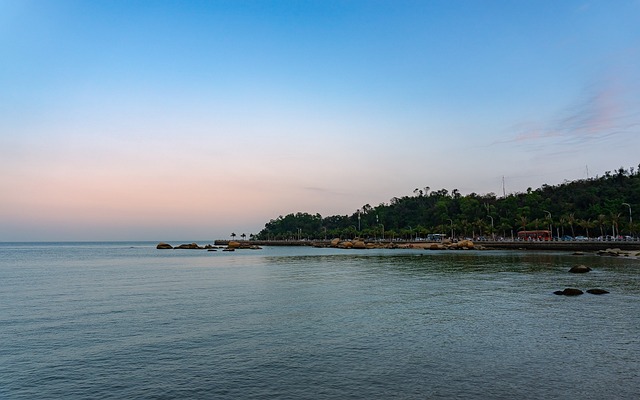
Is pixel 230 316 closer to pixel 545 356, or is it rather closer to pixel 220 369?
pixel 220 369

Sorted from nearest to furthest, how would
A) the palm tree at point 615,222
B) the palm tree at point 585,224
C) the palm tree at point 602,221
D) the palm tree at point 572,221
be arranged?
the palm tree at point 615,222 → the palm tree at point 602,221 → the palm tree at point 585,224 → the palm tree at point 572,221

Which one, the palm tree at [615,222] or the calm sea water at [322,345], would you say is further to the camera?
the palm tree at [615,222]

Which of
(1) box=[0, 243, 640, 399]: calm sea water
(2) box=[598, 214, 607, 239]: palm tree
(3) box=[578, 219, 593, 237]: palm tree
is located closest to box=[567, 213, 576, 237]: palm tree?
(3) box=[578, 219, 593, 237]: palm tree

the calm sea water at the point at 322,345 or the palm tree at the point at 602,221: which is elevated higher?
the palm tree at the point at 602,221

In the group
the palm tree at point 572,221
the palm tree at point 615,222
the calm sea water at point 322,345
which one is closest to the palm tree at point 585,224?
the palm tree at point 572,221

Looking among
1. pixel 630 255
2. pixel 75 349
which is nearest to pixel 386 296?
pixel 75 349

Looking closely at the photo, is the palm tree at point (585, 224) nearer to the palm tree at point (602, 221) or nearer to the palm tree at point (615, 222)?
the palm tree at point (602, 221)

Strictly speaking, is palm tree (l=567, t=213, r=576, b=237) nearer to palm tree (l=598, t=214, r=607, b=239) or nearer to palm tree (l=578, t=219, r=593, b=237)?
palm tree (l=578, t=219, r=593, b=237)

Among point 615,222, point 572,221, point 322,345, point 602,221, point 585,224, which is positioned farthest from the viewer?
point 572,221

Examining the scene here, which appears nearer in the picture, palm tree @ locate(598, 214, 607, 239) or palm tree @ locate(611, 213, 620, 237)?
palm tree @ locate(611, 213, 620, 237)

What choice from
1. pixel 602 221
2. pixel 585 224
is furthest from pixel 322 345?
pixel 585 224

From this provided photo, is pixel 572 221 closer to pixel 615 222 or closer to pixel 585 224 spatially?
pixel 585 224

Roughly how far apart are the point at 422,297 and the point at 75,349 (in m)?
28.8

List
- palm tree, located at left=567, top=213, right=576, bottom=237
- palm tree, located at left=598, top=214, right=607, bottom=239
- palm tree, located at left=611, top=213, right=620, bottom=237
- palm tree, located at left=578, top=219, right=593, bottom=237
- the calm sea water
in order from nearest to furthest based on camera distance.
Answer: the calm sea water → palm tree, located at left=611, top=213, right=620, bottom=237 → palm tree, located at left=598, top=214, right=607, bottom=239 → palm tree, located at left=578, top=219, right=593, bottom=237 → palm tree, located at left=567, top=213, right=576, bottom=237
